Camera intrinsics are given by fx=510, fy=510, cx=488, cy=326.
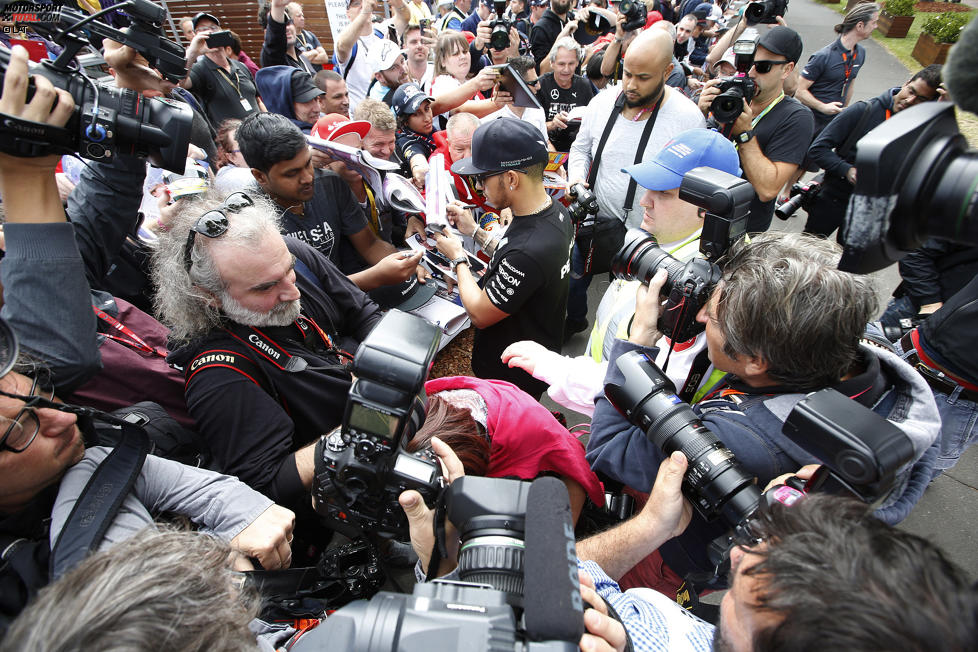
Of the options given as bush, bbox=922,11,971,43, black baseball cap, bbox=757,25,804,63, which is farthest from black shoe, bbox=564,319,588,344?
bush, bbox=922,11,971,43

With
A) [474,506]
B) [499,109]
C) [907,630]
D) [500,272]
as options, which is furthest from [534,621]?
[499,109]

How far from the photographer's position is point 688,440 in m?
1.29

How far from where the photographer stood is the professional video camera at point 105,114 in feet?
4.48

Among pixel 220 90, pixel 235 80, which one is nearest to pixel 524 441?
pixel 220 90

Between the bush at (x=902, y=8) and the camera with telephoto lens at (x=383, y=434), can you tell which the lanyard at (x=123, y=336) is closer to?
the camera with telephoto lens at (x=383, y=434)

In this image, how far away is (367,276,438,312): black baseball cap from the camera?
2984mm

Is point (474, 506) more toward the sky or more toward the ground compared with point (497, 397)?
more toward the sky

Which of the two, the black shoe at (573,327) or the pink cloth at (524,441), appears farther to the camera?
the black shoe at (573,327)

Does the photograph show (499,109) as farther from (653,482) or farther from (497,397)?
(653,482)

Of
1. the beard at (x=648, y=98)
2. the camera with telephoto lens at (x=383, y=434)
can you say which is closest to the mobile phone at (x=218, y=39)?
the beard at (x=648, y=98)

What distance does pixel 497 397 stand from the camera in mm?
1707

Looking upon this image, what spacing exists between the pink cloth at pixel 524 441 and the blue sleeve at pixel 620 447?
8 cm

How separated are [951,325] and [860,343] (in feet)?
3.03
